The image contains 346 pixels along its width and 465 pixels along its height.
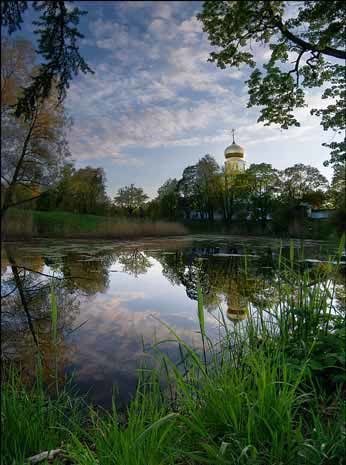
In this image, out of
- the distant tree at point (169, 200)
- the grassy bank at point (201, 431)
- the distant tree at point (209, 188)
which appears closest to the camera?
the grassy bank at point (201, 431)

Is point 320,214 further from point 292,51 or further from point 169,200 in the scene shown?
point 169,200

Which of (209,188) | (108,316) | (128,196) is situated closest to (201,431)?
(108,316)

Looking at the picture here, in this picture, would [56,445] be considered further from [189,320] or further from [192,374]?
[189,320]

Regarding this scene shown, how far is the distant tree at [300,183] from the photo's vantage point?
3119 millimetres

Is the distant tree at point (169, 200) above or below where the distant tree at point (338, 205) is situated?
above

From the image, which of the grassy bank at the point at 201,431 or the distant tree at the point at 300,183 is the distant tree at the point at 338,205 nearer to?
the distant tree at the point at 300,183

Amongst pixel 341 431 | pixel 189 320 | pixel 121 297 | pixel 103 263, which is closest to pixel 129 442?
pixel 341 431

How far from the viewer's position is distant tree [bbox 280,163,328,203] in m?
3.12

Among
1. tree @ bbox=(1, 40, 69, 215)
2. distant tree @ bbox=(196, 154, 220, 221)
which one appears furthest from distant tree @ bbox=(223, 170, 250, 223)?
distant tree @ bbox=(196, 154, 220, 221)

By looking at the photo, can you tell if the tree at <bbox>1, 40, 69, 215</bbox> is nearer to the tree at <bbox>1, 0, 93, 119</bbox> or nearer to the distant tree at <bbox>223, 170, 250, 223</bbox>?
the tree at <bbox>1, 0, 93, 119</bbox>

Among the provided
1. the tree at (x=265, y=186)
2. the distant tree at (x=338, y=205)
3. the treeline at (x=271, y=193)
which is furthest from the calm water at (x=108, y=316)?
the tree at (x=265, y=186)

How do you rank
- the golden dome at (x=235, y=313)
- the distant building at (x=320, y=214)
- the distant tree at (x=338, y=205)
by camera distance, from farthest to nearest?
the golden dome at (x=235, y=313), the distant building at (x=320, y=214), the distant tree at (x=338, y=205)

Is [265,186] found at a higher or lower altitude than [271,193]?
higher

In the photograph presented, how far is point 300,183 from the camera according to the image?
388 cm
